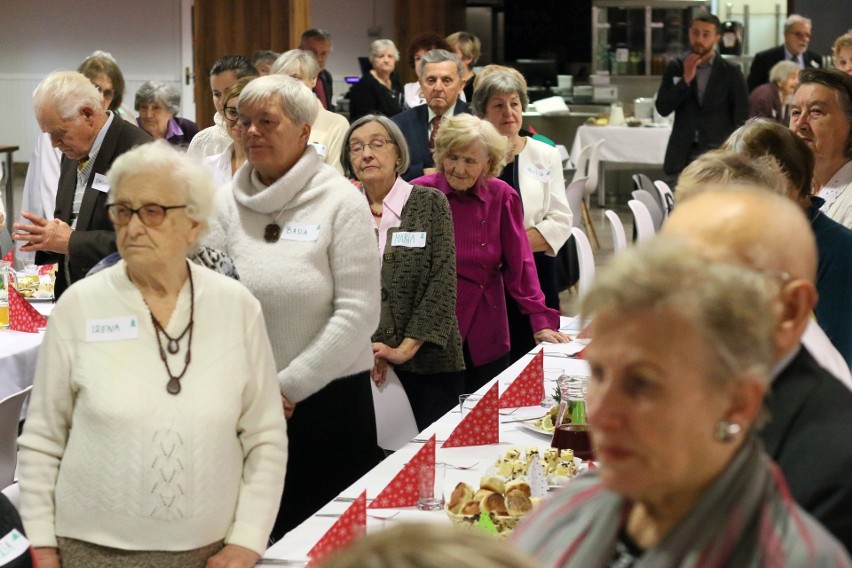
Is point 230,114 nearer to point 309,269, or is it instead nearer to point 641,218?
point 309,269

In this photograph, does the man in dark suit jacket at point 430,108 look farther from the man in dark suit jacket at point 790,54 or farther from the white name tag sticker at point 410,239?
the man in dark suit jacket at point 790,54

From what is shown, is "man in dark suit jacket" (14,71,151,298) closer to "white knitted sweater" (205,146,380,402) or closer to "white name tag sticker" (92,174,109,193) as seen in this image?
"white name tag sticker" (92,174,109,193)

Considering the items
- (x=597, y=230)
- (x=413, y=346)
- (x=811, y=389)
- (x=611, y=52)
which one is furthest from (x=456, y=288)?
(x=611, y=52)

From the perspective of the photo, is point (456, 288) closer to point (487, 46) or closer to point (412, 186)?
point (412, 186)

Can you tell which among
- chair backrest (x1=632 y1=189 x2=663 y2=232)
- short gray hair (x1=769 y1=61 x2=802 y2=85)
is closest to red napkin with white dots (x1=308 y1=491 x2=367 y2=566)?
chair backrest (x1=632 y1=189 x2=663 y2=232)

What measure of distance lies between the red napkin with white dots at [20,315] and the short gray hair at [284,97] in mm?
1679

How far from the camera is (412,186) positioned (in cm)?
413

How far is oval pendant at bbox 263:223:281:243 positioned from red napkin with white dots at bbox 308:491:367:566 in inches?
39.9

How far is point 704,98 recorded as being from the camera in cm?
936

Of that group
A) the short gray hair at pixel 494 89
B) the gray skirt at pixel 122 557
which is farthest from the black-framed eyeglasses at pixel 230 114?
the gray skirt at pixel 122 557

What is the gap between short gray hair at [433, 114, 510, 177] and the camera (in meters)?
4.31

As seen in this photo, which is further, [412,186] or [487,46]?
[487,46]

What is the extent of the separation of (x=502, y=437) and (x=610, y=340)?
7.03 ft

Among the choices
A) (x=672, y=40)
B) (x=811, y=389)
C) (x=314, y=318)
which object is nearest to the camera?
(x=811, y=389)
